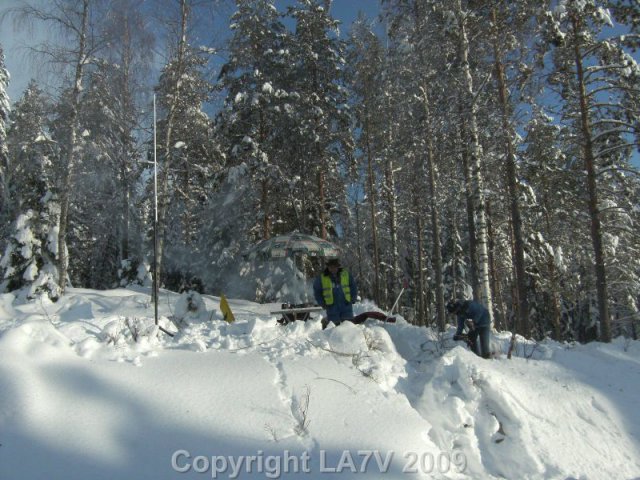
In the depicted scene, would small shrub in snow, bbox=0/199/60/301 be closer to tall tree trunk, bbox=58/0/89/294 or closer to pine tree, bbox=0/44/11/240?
pine tree, bbox=0/44/11/240

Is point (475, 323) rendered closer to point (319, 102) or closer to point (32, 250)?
point (319, 102)

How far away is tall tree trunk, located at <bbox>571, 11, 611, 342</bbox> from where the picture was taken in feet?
34.0

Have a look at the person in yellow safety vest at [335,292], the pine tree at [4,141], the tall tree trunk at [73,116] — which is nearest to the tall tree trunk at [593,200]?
the person in yellow safety vest at [335,292]

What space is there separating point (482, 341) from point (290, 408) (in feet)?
12.4

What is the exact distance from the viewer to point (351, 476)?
3445 mm

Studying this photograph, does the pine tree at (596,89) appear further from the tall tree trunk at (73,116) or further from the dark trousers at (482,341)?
the tall tree trunk at (73,116)

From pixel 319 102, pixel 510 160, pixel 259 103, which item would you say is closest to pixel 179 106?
pixel 259 103

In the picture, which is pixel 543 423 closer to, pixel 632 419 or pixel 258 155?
pixel 632 419

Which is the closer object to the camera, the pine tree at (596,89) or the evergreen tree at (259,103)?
the pine tree at (596,89)

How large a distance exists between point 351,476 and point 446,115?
8.95 meters

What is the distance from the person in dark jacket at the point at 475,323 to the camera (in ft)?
22.1

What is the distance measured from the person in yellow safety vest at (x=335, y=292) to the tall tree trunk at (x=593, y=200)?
6626 millimetres

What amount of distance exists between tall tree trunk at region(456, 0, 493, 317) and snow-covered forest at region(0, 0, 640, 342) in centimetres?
4

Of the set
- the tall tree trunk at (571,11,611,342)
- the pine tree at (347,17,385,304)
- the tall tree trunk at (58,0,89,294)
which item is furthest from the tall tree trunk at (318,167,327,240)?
the tall tree trunk at (571,11,611,342)
